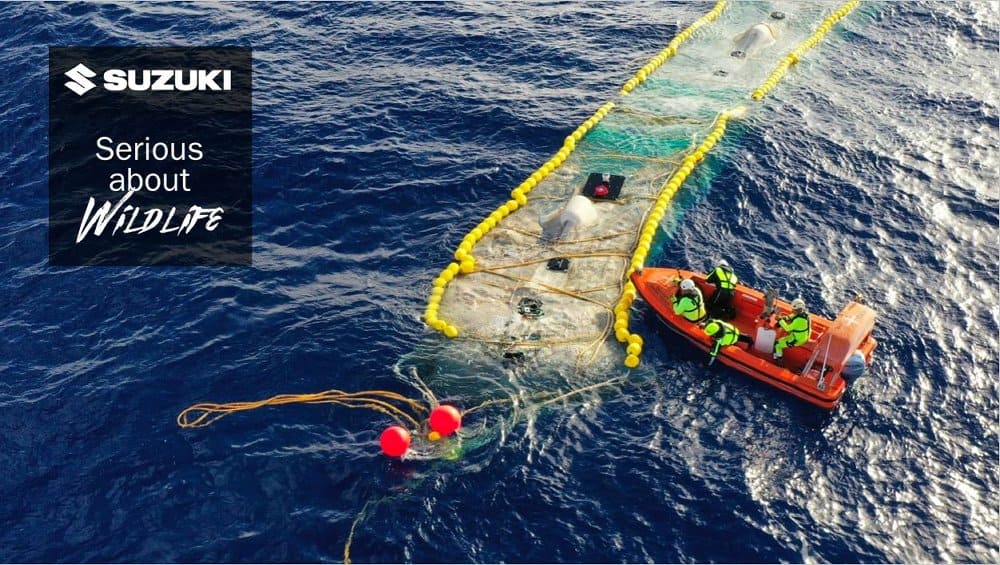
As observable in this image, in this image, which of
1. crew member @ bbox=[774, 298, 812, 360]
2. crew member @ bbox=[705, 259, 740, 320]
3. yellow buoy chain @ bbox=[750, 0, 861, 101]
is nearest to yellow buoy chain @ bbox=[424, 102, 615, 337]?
yellow buoy chain @ bbox=[750, 0, 861, 101]

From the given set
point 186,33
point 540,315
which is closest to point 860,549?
point 540,315

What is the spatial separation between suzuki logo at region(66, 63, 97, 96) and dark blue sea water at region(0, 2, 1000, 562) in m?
1.60

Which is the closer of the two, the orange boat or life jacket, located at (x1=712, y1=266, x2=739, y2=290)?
the orange boat

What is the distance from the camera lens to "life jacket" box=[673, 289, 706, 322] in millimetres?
31000

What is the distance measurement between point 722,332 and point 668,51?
25.4 metres

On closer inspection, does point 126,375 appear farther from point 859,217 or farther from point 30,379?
point 859,217

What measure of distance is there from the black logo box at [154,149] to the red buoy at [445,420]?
13.0 meters

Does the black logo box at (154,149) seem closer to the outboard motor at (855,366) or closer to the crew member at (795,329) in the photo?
the crew member at (795,329)

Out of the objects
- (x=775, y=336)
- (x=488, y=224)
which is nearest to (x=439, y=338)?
(x=488, y=224)

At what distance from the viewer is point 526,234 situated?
37.0 metres

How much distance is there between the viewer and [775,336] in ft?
99.5

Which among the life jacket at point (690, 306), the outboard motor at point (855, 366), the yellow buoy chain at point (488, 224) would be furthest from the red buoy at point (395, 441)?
the outboard motor at point (855, 366)

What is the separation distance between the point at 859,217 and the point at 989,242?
5158mm

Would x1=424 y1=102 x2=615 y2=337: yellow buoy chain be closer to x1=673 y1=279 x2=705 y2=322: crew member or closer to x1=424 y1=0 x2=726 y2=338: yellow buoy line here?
x1=424 y1=0 x2=726 y2=338: yellow buoy line
